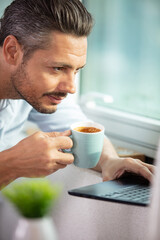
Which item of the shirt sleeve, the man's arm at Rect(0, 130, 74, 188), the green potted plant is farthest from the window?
the green potted plant

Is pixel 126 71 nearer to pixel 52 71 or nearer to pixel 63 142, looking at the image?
pixel 52 71

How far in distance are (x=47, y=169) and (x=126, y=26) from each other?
2.40ft

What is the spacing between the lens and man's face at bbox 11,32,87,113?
38.3 inches

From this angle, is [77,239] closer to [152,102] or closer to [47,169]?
[47,169]

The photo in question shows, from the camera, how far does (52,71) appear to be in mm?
Answer: 993

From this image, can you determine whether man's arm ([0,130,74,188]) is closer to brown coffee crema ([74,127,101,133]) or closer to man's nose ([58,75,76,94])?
brown coffee crema ([74,127,101,133])

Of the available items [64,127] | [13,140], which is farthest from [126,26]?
[13,140]

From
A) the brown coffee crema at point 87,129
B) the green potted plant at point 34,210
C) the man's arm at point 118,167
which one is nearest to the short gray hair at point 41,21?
the brown coffee crema at point 87,129

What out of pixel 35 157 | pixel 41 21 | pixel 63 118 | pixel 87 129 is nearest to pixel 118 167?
pixel 87 129

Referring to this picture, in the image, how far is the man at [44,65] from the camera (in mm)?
858

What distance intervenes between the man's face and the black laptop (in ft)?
1.11

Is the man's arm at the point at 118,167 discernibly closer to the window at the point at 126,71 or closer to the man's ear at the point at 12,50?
the window at the point at 126,71

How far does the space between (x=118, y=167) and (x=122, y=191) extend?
0.59ft

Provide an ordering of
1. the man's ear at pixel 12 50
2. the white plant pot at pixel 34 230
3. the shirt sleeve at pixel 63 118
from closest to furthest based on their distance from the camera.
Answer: the white plant pot at pixel 34 230, the man's ear at pixel 12 50, the shirt sleeve at pixel 63 118
